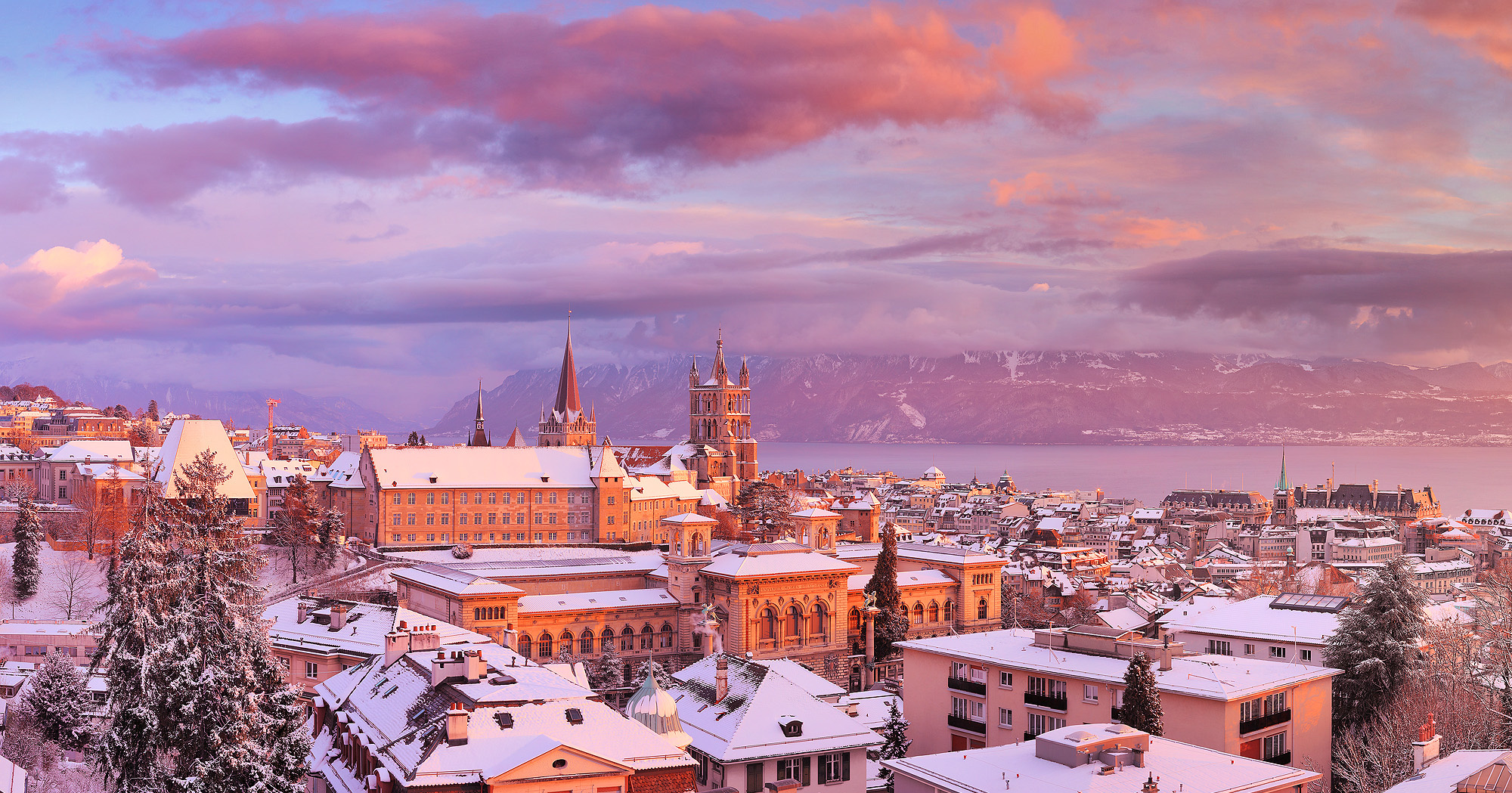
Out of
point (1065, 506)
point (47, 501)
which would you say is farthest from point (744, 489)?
point (1065, 506)

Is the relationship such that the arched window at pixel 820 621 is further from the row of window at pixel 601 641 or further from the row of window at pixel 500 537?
the row of window at pixel 500 537

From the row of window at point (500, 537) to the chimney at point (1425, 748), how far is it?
59.9 metres

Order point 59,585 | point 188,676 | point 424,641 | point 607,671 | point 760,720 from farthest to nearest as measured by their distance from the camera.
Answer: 1. point 59,585
2. point 607,671
3. point 424,641
4. point 760,720
5. point 188,676

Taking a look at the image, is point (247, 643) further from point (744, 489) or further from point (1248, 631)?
point (744, 489)

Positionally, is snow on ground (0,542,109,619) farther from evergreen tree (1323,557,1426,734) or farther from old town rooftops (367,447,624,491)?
evergreen tree (1323,557,1426,734)

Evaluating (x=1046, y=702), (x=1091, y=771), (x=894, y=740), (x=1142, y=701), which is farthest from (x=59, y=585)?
(x=1091, y=771)

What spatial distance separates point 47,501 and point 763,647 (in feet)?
184

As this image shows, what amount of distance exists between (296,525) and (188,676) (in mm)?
48815

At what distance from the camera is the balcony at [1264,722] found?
→ 32.4 m

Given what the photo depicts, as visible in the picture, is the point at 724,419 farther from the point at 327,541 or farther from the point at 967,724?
the point at 967,724

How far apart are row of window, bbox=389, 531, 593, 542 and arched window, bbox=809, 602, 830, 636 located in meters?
25.0

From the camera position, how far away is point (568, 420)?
442 ft

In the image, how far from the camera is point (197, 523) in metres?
23.9

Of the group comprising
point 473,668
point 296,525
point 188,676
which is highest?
point 188,676
